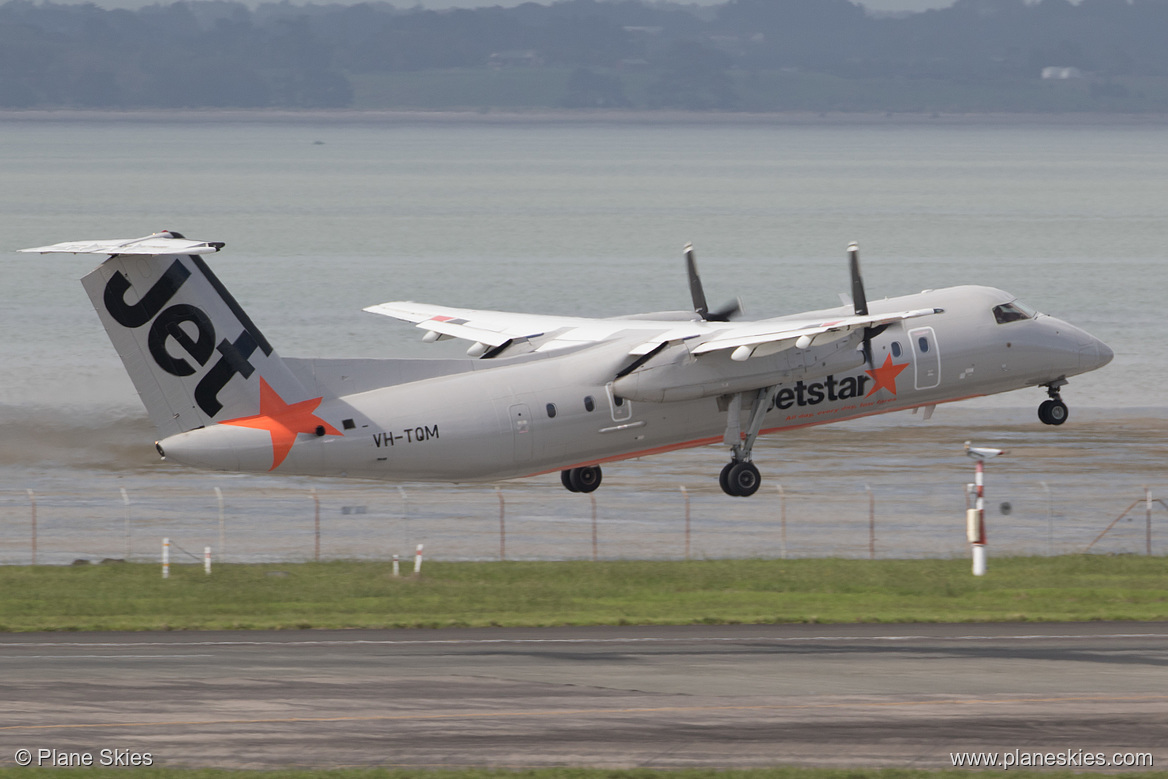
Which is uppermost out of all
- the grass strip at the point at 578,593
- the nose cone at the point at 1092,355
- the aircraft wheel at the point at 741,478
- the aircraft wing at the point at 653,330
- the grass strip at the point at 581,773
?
the aircraft wing at the point at 653,330

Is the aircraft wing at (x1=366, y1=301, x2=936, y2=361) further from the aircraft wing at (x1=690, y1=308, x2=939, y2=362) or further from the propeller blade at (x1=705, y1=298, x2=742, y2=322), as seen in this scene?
the propeller blade at (x1=705, y1=298, x2=742, y2=322)

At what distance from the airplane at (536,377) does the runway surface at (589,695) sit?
463 centimetres

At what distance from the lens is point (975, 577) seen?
39719 mm

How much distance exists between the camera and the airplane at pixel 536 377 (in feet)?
106

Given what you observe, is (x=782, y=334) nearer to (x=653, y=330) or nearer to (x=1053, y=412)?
(x=653, y=330)

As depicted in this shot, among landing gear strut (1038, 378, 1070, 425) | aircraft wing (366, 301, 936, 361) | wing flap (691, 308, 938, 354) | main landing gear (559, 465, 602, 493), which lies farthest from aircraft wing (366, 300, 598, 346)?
landing gear strut (1038, 378, 1070, 425)

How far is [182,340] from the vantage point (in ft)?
106

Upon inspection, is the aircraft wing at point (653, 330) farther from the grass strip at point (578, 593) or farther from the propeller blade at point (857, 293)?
the grass strip at point (578, 593)


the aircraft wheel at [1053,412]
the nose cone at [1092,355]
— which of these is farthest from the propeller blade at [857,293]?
the aircraft wheel at [1053,412]

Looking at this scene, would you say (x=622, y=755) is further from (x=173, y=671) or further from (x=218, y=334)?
(x=218, y=334)

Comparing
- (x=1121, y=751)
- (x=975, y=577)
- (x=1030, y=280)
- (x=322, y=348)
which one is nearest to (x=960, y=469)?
(x=975, y=577)

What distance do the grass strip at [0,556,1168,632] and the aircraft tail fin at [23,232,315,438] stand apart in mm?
4659

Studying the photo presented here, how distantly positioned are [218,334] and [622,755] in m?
15.3

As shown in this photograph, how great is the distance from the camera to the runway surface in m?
21.8
